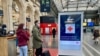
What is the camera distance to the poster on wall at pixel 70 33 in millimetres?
6395

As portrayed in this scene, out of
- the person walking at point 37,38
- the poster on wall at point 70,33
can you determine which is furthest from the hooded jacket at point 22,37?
the poster on wall at point 70,33

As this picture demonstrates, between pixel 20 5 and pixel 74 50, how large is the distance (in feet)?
49.7

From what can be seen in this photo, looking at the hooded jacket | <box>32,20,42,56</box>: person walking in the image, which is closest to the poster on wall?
<box>32,20,42,56</box>: person walking

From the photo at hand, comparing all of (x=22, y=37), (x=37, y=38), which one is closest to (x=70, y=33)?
(x=37, y=38)

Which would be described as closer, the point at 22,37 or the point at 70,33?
the point at 70,33

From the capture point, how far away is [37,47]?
866 cm

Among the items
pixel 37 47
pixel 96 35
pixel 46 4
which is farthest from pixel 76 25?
pixel 46 4

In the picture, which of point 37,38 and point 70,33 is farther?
point 37,38

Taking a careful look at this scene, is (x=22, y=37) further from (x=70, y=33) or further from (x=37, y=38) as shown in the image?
(x=70, y=33)

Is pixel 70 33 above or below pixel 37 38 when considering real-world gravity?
above

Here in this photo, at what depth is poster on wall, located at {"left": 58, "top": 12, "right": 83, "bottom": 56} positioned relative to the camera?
6.39 metres

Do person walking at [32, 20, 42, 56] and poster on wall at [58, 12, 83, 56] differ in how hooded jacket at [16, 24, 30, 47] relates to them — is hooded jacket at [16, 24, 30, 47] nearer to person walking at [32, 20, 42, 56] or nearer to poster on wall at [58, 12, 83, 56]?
person walking at [32, 20, 42, 56]

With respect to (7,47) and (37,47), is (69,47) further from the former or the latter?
(7,47)

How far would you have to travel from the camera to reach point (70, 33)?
6480 millimetres
